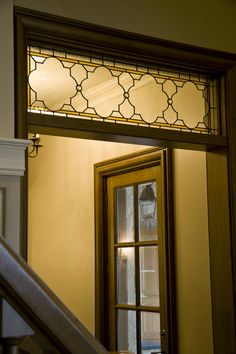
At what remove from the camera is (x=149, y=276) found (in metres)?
4.16

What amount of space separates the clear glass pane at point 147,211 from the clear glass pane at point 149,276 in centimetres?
10

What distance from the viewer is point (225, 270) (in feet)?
10.8

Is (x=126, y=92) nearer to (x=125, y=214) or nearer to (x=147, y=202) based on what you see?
(x=147, y=202)

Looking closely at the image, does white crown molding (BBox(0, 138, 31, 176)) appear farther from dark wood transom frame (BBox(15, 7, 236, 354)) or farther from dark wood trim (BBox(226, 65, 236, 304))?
dark wood trim (BBox(226, 65, 236, 304))

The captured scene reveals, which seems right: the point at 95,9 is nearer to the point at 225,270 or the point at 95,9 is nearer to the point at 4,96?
the point at 4,96

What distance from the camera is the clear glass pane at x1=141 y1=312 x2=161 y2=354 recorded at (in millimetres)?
4023

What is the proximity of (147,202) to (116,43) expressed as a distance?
1.53 metres

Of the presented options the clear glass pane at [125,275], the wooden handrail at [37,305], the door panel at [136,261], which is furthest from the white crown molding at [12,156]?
the clear glass pane at [125,275]

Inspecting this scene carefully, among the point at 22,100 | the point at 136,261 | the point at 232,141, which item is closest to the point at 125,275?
the point at 136,261

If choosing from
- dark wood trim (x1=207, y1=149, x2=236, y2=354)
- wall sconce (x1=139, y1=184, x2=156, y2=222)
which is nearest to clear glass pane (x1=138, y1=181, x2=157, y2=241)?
wall sconce (x1=139, y1=184, x2=156, y2=222)

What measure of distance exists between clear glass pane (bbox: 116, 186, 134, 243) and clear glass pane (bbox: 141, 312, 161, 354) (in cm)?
59

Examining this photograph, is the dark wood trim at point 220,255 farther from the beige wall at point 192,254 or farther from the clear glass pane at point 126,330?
the clear glass pane at point 126,330

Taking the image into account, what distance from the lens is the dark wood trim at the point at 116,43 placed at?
9.05 feet

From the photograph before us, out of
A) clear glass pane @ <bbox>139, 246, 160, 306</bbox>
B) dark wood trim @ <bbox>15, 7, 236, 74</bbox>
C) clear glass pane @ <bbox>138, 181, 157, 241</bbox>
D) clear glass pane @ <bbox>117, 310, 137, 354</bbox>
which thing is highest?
dark wood trim @ <bbox>15, 7, 236, 74</bbox>
